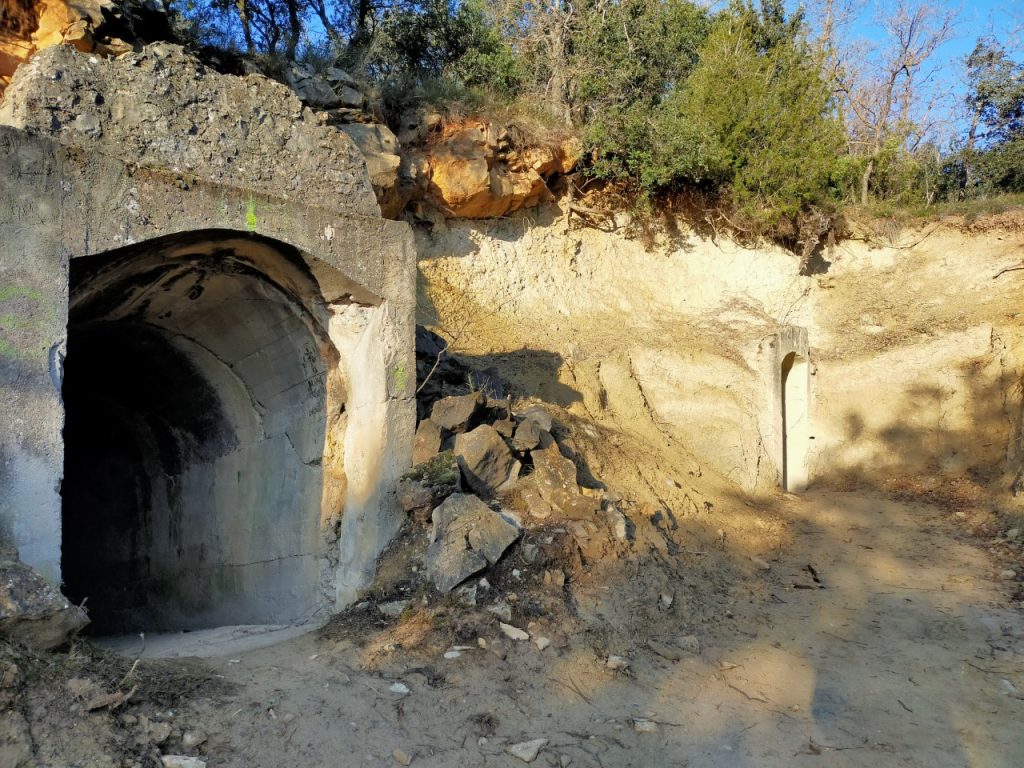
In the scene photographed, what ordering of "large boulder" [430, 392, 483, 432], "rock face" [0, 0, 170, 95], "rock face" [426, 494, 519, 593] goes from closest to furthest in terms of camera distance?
1. "rock face" [426, 494, 519, 593]
2. "large boulder" [430, 392, 483, 432]
3. "rock face" [0, 0, 170, 95]

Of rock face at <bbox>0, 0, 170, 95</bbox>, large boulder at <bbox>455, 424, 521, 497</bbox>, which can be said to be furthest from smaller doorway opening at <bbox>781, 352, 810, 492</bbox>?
rock face at <bbox>0, 0, 170, 95</bbox>

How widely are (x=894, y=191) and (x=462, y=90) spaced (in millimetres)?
8977

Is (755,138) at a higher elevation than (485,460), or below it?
higher

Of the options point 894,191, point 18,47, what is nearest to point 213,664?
point 18,47

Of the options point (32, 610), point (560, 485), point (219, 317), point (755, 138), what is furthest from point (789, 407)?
point (32, 610)

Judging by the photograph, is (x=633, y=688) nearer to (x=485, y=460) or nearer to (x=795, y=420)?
(x=485, y=460)

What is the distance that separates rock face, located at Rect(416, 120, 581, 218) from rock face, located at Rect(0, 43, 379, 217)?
6448 millimetres

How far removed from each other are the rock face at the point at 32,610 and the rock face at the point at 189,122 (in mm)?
2496

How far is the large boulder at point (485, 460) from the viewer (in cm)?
654

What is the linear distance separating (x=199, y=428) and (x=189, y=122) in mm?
3235

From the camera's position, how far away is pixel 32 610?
3.97 metres

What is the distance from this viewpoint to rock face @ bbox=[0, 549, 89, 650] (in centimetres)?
392

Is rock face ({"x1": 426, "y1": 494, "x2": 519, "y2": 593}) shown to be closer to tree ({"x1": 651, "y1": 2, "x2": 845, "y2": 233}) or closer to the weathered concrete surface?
the weathered concrete surface

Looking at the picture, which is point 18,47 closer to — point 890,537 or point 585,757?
point 585,757
